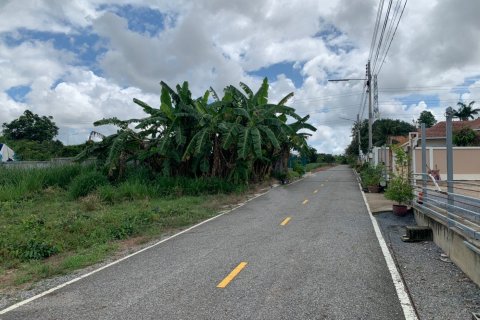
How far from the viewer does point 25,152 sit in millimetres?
52000

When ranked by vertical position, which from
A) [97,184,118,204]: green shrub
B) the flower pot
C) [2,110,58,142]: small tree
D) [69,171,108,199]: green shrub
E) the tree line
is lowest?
the flower pot

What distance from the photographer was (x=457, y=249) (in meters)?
8.01

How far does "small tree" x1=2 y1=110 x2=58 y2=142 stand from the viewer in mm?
72000

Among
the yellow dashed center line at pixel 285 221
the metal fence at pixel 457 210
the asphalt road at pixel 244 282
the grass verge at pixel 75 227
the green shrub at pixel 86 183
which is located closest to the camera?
the asphalt road at pixel 244 282

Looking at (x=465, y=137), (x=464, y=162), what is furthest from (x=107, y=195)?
(x=465, y=137)

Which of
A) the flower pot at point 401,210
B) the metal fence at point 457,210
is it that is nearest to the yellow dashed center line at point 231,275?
the metal fence at point 457,210

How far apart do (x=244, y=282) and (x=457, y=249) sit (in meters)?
4.06

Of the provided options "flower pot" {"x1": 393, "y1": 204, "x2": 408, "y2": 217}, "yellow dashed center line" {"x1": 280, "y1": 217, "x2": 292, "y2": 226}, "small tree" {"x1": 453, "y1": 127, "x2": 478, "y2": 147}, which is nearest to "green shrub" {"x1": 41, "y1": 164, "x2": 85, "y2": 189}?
"yellow dashed center line" {"x1": 280, "y1": 217, "x2": 292, "y2": 226}

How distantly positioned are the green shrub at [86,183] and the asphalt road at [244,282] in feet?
33.1

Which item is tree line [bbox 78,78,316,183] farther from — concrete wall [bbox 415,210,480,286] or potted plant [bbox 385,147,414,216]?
concrete wall [bbox 415,210,480,286]

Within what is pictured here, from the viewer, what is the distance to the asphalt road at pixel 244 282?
577 centimetres

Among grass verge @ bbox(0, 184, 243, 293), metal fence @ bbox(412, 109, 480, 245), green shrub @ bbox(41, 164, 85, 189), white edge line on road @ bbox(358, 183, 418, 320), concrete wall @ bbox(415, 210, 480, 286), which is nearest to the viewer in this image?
white edge line on road @ bbox(358, 183, 418, 320)

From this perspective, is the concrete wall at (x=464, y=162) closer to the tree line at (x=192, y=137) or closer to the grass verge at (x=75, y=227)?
the tree line at (x=192, y=137)

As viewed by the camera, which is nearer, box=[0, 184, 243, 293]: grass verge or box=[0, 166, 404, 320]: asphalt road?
box=[0, 166, 404, 320]: asphalt road
